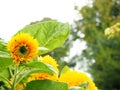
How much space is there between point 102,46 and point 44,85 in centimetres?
991

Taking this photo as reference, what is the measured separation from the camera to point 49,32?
3.27 ft

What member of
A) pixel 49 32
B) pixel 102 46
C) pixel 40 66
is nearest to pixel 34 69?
pixel 40 66

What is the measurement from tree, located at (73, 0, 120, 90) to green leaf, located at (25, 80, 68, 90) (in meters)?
9.20

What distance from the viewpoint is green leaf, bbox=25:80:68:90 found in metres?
0.89

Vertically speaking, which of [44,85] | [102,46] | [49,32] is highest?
[102,46]

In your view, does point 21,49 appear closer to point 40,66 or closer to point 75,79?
point 40,66

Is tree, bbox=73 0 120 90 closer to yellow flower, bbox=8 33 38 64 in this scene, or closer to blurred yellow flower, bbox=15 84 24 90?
blurred yellow flower, bbox=15 84 24 90

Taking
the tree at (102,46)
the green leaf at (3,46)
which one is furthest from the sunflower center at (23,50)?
the tree at (102,46)

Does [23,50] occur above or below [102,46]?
below

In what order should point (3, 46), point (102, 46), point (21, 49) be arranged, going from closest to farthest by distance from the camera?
point (21, 49)
point (3, 46)
point (102, 46)

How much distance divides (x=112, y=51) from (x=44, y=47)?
9430mm

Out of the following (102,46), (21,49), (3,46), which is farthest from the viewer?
(102,46)

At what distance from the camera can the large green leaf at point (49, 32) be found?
98cm

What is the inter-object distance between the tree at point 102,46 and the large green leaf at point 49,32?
9.10m
